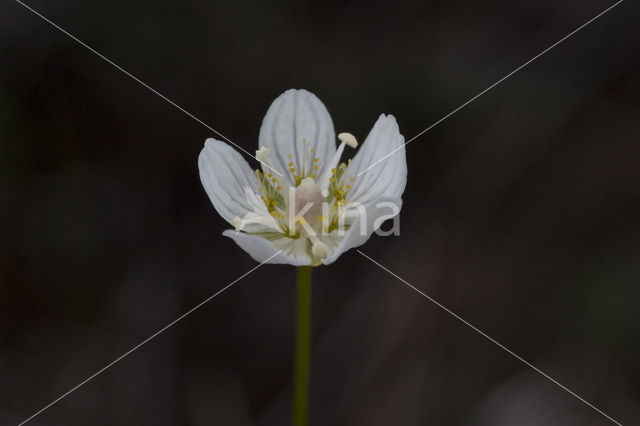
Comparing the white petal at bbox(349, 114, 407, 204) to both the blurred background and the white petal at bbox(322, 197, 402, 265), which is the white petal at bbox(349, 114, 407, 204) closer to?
the white petal at bbox(322, 197, 402, 265)

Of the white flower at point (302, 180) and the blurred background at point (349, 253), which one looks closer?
the white flower at point (302, 180)

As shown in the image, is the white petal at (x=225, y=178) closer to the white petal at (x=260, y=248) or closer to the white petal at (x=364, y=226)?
the white petal at (x=260, y=248)

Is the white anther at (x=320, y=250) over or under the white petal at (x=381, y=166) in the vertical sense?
under

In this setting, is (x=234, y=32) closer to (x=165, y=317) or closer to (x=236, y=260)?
(x=236, y=260)

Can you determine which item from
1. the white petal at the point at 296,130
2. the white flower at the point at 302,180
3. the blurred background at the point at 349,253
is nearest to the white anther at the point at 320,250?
the white flower at the point at 302,180

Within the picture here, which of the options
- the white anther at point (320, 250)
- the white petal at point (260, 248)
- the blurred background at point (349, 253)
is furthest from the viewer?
the blurred background at point (349, 253)

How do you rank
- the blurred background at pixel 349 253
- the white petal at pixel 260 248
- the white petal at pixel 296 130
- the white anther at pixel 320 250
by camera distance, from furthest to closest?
the blurred background at pixel 349 253 → the white petal at pixel 296 130 → the white anther at pixel 320 250 → the white petal at pixel 260 248

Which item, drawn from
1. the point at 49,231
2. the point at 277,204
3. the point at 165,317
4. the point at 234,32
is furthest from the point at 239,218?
the point at 234,32

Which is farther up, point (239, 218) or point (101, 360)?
point (239, 218)
